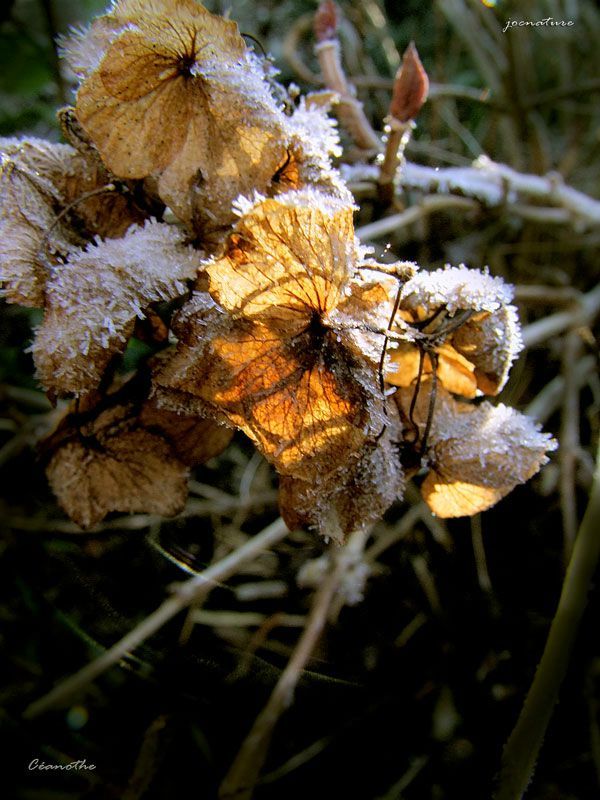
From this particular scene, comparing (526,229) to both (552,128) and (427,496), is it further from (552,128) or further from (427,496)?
(427,496)

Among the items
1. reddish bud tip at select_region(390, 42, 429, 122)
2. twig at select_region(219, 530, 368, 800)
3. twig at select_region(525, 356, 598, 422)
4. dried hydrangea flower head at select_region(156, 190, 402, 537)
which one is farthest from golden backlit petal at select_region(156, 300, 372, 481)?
twig at select_region(525, 356, 598, 422)

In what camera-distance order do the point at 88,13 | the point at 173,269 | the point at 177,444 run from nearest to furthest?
the point at 173,269 → the point at 177,444 → the point at 88,13

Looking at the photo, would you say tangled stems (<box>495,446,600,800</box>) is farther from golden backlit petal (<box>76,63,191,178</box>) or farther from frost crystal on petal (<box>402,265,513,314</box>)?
golden backlit petal (<box>76,63,191,178</box>)

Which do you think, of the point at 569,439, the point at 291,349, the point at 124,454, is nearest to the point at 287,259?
the point at 291,349

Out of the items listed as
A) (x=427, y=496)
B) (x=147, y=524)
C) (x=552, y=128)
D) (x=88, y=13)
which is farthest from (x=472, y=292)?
(x=552, y=128)

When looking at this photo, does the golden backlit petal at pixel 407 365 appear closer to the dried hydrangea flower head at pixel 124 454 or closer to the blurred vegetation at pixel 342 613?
the dried hydrangea flower head at pixel 124 454

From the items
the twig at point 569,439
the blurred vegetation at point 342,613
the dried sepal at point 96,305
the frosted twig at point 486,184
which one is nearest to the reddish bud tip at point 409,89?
the frosted twig at point 486,184
